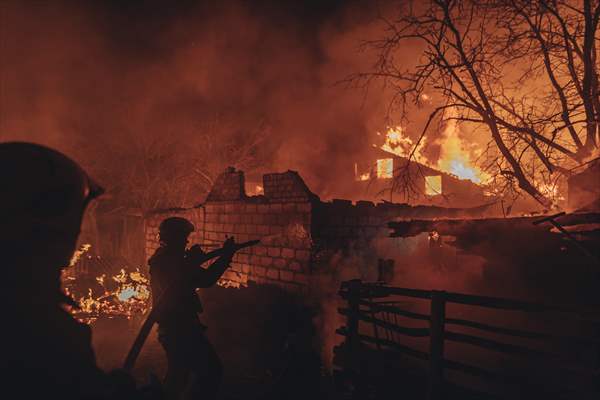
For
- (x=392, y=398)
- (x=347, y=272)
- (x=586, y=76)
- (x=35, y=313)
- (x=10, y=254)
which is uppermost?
(x=586, y=76)

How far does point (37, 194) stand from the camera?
5.94ft

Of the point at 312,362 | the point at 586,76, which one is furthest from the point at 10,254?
the point at 586,76

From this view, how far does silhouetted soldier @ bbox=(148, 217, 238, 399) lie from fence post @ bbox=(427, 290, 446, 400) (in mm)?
2474

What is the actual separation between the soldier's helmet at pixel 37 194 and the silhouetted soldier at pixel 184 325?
2.05 meters

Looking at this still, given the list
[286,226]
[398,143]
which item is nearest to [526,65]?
[286,226]

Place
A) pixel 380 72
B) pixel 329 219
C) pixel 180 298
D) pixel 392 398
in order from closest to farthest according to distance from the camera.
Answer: pixel 180 298, pixel 392 398, pixel 329 219, pixel 380 72

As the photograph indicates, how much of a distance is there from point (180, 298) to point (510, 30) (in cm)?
1049

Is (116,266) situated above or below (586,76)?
below

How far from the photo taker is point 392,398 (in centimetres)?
501

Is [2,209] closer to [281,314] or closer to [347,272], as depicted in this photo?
[281,314]

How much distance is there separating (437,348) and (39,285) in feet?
13.5

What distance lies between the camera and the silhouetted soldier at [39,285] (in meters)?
1.63

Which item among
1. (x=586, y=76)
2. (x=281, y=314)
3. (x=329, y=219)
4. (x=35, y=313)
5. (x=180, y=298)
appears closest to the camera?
(x=35, y=313)

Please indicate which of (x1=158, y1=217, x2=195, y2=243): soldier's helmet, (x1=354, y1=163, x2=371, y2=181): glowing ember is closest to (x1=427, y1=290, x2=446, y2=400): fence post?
(x1=158, y1=217, x2=195, y2=243): soldier's helmet
